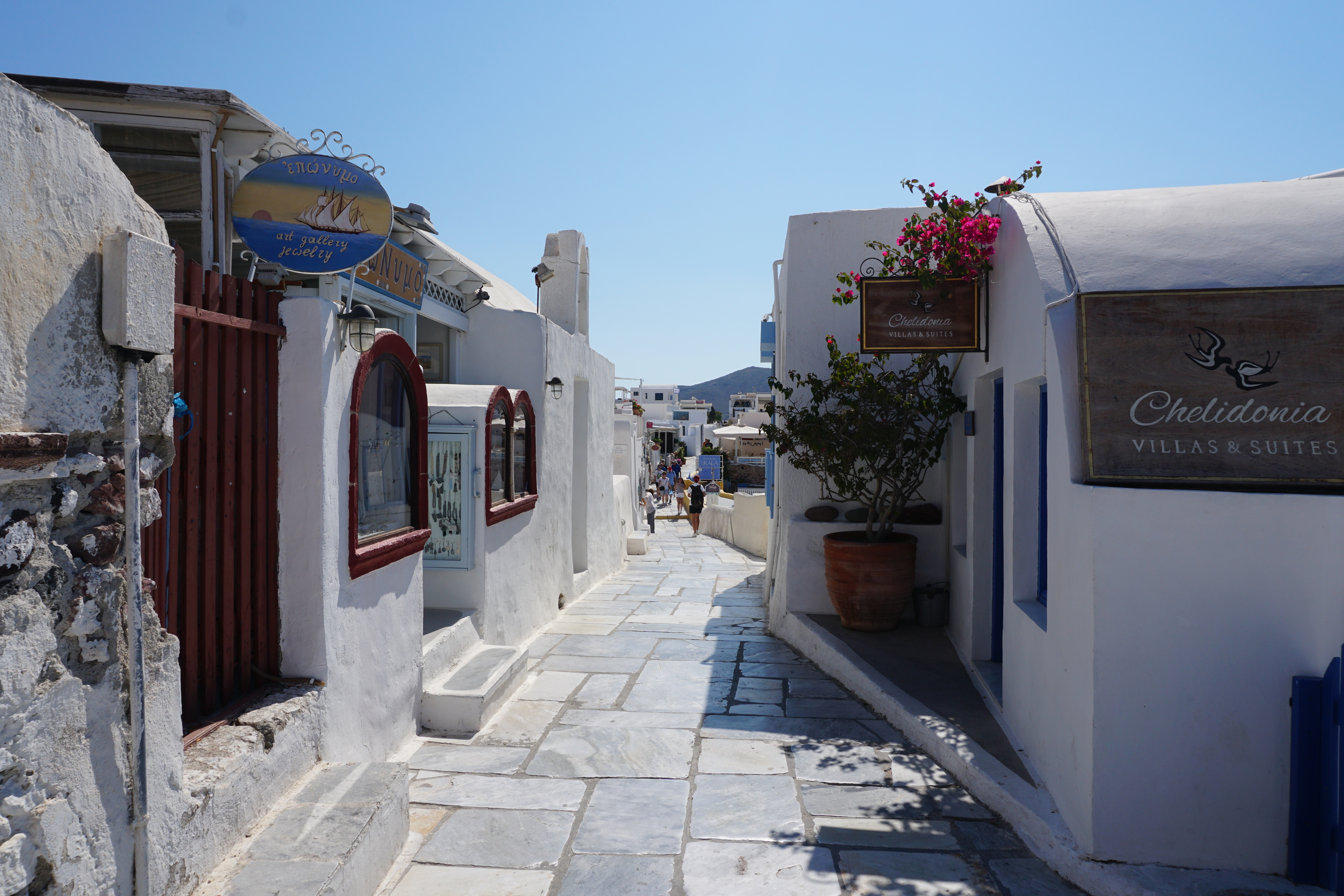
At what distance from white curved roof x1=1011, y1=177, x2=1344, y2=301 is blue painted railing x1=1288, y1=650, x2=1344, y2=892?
1.58 meters

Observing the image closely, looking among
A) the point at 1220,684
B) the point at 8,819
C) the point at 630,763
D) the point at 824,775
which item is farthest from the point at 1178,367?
the point at 8,819

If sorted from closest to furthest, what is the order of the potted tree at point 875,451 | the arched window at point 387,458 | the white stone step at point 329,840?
the white stone step at point 329,840, the arched window at point 387,458, the potted tree at point 875,451

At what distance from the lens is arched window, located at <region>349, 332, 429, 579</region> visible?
4.38 meters

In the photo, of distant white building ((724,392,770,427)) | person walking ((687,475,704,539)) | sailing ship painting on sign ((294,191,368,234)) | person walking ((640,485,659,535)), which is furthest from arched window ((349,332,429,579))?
distant white building ((724,392,770,427))

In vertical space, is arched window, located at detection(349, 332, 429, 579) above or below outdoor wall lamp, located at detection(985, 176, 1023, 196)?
below

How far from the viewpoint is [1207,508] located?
11.0 ft

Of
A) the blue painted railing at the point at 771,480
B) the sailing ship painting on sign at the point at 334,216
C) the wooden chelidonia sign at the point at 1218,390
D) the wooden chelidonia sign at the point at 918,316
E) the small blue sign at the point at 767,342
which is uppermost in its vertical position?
the small blue sign at the point at 767,342

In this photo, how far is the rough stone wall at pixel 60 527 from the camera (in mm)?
2045

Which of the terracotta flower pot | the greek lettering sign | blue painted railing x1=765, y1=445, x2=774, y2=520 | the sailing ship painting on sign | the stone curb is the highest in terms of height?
the greek lettering sign

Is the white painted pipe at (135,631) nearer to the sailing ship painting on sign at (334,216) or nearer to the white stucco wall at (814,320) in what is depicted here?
the sailing ship painting on sign at (334,216)

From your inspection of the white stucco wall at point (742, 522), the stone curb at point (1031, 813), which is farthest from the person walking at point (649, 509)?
the stone curb at point (1031, 813)

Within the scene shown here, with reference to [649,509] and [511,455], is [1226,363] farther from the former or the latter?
[649,509]

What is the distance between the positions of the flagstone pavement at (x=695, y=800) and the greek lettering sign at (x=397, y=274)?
10.4 ft

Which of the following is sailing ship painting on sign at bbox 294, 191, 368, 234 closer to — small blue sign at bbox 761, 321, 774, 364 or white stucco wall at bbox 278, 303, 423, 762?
white stucco wall at bbox 278, 303, 423, 762
